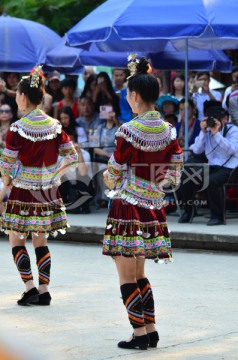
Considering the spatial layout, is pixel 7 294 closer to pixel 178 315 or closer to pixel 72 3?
pixel 178 315

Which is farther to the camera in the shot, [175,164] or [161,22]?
[161,22]

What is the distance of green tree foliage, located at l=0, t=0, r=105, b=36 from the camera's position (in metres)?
20.3

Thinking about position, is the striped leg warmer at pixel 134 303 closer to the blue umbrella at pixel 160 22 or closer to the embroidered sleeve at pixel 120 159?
the embroidered sleeve at pixel 120 159

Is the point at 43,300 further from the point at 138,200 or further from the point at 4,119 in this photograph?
the point at 4,119

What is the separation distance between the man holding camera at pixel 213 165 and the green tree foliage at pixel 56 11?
801 cm

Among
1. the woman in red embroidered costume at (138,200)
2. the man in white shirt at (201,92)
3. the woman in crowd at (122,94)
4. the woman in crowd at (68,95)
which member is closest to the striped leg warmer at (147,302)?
the woman in red embroidered costume at (138,200)

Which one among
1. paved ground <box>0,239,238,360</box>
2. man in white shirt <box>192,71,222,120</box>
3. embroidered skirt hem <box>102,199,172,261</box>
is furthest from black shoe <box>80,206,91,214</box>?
embroidered skirt hem <box>102,199,172,261</box>

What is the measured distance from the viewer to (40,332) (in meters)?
6.75

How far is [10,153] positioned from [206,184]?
5.28 m

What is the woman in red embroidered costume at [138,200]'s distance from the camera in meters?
6.18

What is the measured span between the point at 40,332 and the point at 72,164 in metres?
1.78

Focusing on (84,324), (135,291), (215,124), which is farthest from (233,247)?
(135,291)

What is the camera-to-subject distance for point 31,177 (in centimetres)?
780

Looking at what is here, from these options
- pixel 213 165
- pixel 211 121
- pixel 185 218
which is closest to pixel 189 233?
pixel 185 218
